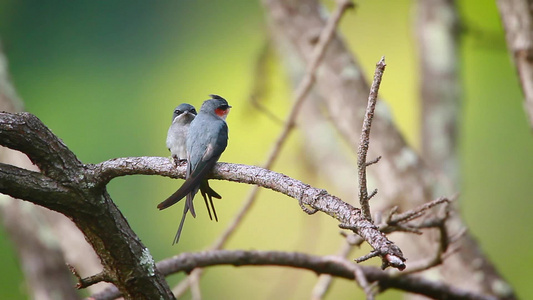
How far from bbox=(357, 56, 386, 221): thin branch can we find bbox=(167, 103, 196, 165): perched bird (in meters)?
0.44

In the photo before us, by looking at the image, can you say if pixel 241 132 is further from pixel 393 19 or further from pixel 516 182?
pixel 516 182

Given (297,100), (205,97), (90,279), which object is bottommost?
(90,279)

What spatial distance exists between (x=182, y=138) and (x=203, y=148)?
0.37 feet

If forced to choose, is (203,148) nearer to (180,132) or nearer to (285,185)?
(180,132)

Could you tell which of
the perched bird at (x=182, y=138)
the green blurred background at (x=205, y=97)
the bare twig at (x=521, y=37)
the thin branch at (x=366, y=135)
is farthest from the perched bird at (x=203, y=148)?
the green blurred background at (x=205, y=97)

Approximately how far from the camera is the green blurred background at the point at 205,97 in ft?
14.3

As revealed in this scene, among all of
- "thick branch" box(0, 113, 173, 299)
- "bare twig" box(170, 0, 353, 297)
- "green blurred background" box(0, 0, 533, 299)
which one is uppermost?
"green blurred background" box(0, 0, 533, 299)

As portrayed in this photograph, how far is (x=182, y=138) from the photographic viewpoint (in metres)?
1.33

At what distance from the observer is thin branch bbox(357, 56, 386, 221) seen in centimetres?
91

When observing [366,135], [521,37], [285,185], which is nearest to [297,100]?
[521,37]

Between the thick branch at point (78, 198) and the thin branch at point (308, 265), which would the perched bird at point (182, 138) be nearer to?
the thick branch at point (78, 198)

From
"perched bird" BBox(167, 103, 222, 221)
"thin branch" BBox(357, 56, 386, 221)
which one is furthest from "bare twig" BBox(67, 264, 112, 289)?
"thin branch" BBox(357, 56, 386, 221)

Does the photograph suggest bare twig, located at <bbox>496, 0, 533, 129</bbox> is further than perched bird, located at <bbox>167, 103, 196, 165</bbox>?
Yes

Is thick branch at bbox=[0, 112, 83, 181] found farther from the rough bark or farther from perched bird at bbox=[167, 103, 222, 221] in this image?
the rough bark
